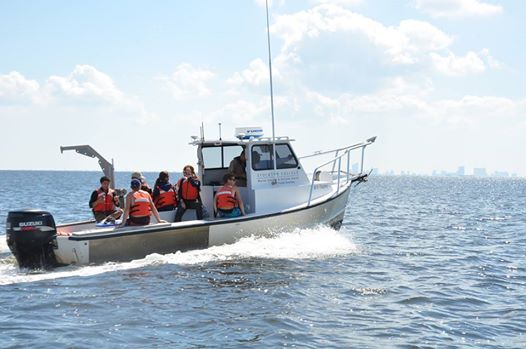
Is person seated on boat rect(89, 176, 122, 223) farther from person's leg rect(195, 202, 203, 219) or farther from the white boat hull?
person's leg rect(195, 202, 203, 219)

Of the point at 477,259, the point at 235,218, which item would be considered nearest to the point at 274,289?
the point at 235,218

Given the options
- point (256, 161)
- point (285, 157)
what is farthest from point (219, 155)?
point (285, 157)

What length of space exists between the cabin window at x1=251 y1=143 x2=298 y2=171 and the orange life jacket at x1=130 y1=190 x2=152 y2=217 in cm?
272

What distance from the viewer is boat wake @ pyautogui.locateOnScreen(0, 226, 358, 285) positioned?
10.4 metres

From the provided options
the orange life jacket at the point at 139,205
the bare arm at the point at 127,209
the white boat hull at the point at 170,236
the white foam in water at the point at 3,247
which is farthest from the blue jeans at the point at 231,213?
the white foam in water at the point at 3,247

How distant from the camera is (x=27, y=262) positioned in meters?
10.5

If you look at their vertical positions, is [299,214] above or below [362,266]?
above

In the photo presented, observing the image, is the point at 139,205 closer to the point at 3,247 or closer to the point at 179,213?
the point at 179,213

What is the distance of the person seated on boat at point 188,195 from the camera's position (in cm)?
1279

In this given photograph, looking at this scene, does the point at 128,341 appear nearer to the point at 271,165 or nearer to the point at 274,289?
the point at 274,289

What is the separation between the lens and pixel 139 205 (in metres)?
11.4

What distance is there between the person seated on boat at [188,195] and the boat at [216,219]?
0.87ft

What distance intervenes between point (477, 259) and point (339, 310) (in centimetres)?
625

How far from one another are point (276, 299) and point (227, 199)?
368 cm
